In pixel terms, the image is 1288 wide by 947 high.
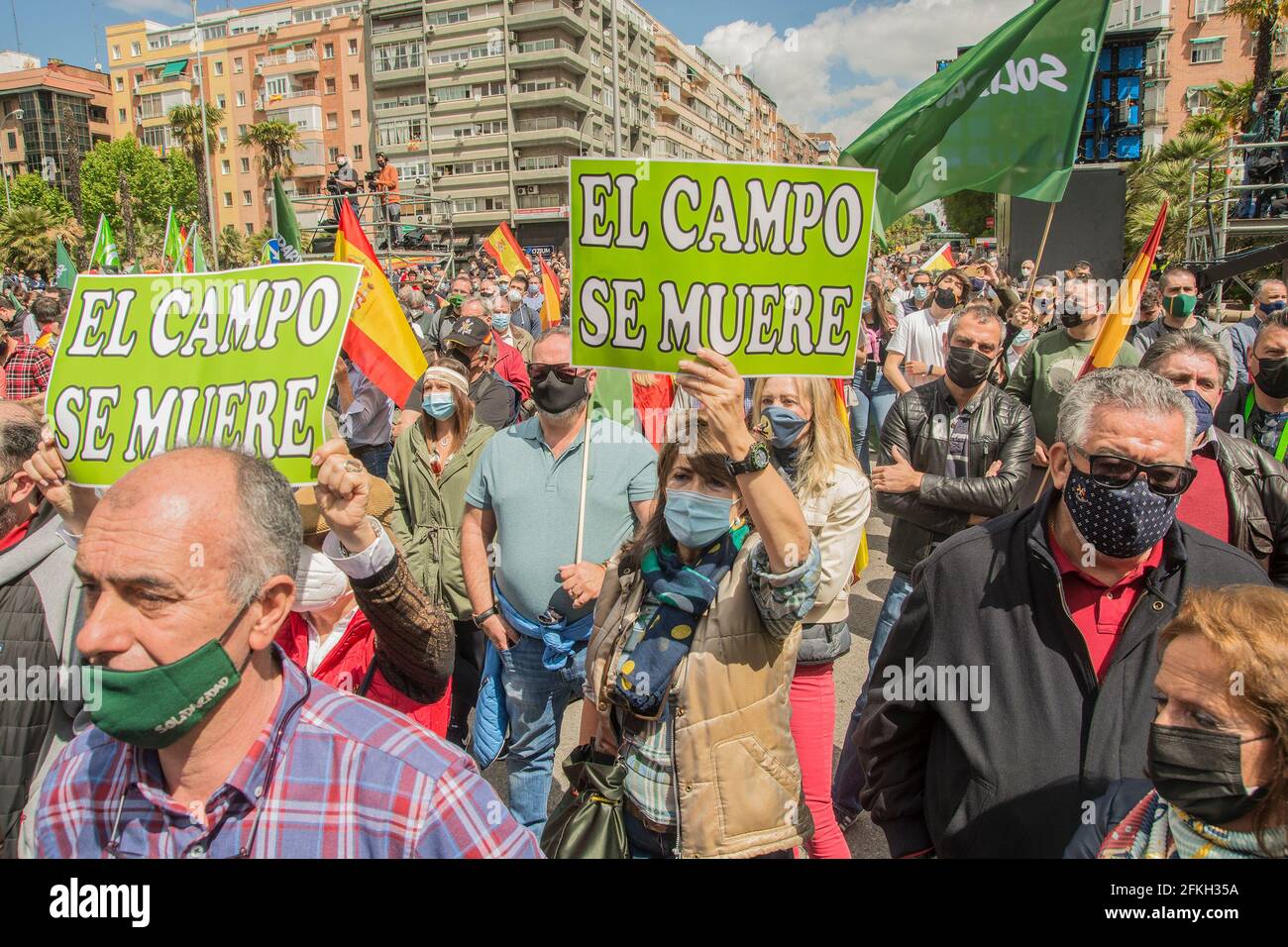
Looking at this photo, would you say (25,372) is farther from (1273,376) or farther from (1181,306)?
(1181,306)

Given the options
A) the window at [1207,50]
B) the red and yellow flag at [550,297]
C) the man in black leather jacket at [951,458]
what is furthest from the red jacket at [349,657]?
the window at [1207,50]

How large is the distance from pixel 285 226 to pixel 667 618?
306 inches

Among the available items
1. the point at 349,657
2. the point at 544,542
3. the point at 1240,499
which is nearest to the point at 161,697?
the point at 349,657

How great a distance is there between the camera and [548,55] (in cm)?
5838

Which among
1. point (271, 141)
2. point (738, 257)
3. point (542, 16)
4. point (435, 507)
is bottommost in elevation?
point (435, 507)

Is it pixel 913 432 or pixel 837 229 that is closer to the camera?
pixel 837 229

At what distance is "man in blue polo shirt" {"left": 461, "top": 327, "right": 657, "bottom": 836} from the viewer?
3.44m

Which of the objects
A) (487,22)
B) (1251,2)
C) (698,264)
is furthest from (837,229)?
(487,22)

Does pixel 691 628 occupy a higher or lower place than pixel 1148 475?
lower

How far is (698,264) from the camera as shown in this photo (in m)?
2.67

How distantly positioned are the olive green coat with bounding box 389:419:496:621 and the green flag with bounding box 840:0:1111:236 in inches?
100

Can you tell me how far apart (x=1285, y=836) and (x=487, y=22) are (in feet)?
220

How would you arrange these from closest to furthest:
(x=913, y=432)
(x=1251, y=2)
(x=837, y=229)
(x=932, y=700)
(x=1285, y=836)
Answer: (x=1285, y=836) → (x=932, y=700) → (x=837, y=229) → (x=913, y=432) → (x=1251, y=2)
